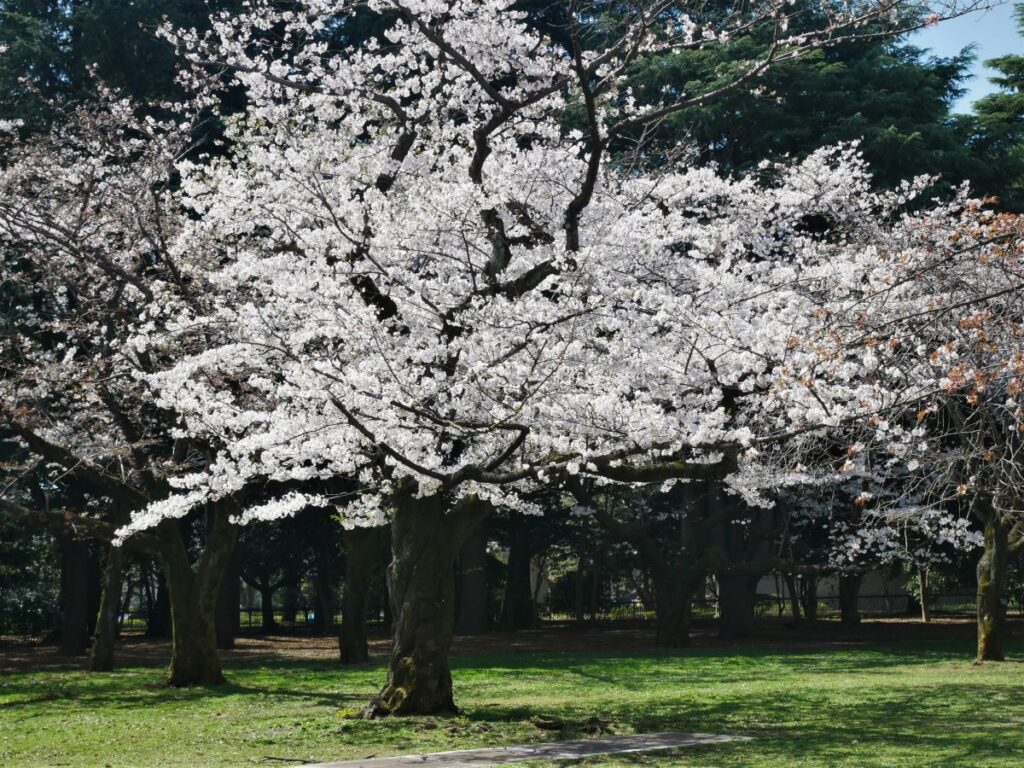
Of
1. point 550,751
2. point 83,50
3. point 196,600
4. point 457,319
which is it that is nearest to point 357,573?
point 196,600

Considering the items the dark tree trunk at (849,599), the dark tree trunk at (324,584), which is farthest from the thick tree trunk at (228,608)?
the dark tree trunk at (849,599)

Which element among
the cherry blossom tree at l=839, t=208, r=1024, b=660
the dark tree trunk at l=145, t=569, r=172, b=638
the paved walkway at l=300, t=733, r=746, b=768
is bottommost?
the paved walkway at l=300, t=733, r=746, b=768

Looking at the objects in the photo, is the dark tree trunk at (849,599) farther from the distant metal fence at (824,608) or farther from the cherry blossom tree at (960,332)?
the cherry blossom tree at (960,332)

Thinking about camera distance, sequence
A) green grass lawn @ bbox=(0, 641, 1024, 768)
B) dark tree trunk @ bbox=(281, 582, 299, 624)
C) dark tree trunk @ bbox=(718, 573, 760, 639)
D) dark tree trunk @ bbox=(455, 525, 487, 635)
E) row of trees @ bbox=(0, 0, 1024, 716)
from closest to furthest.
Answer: row of trees @ bbox=(0, 0, 1024, 716) < green grass lawn @ bbox=(0, 641, 1024, 768) < dark tree trunk @ bbox=(718, 573, 760, 639) < dark tree trunk @ bbox=(455, 525, 487, 635) < dark tree trunk @ bbox=(281, 582, 299, 624)

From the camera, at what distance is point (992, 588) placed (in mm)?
19234

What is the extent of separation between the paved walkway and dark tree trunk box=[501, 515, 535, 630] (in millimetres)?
23017

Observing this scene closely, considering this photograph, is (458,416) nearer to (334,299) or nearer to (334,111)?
(334,299)

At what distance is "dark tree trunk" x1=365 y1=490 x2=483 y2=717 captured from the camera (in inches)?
471

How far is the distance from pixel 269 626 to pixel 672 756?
28.2 metres

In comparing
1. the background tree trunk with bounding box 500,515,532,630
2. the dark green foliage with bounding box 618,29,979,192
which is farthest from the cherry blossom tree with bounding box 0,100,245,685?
the background tree trunk with bounding box 500,515,532,630

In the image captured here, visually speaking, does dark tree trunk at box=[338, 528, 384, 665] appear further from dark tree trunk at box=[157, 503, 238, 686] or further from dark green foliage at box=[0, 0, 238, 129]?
dark green foliage at box=[0, 0, 238, 129]

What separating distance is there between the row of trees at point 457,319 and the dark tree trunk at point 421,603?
3 centimetres

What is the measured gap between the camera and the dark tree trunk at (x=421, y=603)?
12.0 metres

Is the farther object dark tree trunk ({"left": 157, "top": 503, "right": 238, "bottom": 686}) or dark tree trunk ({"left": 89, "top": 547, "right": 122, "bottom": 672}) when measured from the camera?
dark tree trunk ({"left": 89, "top": 547, "right": 122, "bottom": 672})
